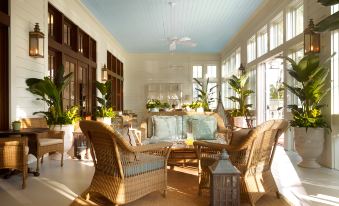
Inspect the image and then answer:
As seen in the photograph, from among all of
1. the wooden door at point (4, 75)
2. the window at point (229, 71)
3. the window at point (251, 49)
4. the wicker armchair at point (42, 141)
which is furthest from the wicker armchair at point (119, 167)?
the window at point (229, 71)

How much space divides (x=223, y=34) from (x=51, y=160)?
25.8ft

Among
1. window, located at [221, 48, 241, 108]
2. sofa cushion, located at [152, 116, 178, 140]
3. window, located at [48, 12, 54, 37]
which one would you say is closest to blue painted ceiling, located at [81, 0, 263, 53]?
window, located at [221, 48, 241, 108]

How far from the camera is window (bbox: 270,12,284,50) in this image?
7.63m

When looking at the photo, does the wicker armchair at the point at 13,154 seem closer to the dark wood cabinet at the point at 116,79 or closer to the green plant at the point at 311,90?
the green plant at the point at 311,90

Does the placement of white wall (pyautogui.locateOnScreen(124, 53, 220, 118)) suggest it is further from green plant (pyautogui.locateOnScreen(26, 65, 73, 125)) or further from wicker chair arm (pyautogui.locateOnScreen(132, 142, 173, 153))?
wicker chair arm (pyautogui.locateOnScreen(132, 142, 173, 153))

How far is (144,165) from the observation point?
336cm

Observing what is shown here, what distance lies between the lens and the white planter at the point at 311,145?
200 inches

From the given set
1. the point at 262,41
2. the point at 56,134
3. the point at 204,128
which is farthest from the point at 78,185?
the point at 262,41

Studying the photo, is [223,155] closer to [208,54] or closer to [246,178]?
[246,178]

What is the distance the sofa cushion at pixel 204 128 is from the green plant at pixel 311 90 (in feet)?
4.77

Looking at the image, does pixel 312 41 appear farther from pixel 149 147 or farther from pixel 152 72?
pixel 152 72

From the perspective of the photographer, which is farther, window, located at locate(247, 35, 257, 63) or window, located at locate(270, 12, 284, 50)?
window, located at locate(247, 35, 257, 63)

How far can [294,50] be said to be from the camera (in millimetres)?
6742

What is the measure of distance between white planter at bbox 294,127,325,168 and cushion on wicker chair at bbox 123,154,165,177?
108 inches
